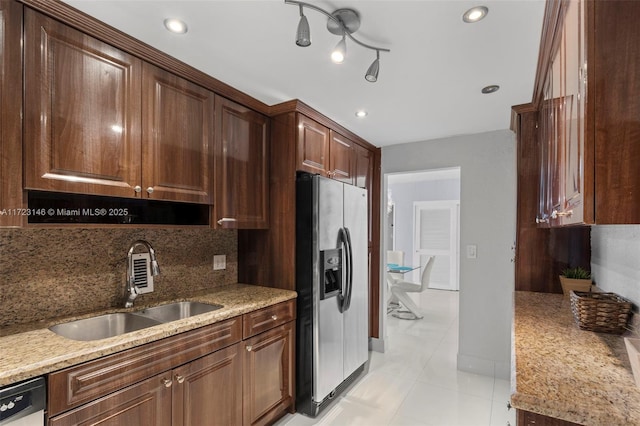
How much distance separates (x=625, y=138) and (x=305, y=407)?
2443mm

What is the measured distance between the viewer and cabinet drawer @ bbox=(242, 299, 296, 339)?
6.60ft

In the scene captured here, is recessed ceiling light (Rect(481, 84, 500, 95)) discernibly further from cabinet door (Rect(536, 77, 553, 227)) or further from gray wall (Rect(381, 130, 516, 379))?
gray wall (Rect(381, 130, 516, 379))

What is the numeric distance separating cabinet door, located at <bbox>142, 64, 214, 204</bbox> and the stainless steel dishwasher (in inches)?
37.9

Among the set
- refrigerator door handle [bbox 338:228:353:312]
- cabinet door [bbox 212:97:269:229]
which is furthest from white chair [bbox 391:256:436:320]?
cabinet door [bbox 212:97:269:229]

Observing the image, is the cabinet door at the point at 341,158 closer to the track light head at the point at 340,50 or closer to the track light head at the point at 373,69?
the track light head at the point at 373,69

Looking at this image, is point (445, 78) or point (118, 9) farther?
point (445, 78)

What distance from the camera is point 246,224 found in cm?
239

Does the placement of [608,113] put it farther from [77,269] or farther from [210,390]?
[77,269]

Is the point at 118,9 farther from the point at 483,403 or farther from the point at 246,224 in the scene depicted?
the point at 483,403

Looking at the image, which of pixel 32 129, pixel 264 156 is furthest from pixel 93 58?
pixel 264 156

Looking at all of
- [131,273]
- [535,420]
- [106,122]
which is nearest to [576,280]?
[535,420]

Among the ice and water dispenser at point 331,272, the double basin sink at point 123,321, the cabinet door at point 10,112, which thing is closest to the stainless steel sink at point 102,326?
the double basin sink at point 123,321

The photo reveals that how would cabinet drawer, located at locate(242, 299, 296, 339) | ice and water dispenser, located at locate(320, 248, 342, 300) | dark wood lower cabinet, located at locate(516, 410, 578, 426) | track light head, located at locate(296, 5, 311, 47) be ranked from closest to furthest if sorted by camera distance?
1. dark wood lower cabinet, located at locate(516, 410, 578, 426)
2. track light head, located at locate(296, 5, 311, 47)
3. cabinet drawer, located at locate(242, 299, 296, 339)
4. ice and water dispenser, located at locate(320, 248, 342, 300)

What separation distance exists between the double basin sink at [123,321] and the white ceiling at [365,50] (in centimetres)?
150
